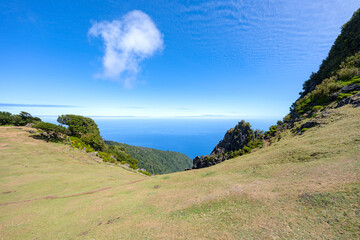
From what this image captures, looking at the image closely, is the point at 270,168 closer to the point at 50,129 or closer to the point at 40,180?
the point at 40,180

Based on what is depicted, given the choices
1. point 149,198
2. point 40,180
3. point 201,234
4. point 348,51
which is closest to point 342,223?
point 201,234

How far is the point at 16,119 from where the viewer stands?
56781 mm

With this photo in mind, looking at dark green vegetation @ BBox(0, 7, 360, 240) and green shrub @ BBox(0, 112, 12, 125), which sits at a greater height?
green shrub @ BBox(0, 112, 12, 125)

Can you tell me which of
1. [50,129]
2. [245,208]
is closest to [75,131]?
[50,129]

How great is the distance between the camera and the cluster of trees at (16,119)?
55681 mm

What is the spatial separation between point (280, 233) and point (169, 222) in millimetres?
5755

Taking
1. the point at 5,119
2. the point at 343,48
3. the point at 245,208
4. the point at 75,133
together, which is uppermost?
the point at 343,48

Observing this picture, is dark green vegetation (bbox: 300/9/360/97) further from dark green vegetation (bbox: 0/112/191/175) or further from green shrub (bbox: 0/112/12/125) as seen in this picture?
green shrub (bbox: 0/112/12/125)

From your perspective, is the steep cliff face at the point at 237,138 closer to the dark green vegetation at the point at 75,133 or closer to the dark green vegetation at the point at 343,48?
the dark green vegetation at the point at 343,48

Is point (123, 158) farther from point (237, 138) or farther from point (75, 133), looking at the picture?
point (237, 138)

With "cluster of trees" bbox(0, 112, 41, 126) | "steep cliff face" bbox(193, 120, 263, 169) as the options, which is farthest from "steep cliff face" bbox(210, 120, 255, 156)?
"cluster of trees" bbox(0, 112, 41, 126)

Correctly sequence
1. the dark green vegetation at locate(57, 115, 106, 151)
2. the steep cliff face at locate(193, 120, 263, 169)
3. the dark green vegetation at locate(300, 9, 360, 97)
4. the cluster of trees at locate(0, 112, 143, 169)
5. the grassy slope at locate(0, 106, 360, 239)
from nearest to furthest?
the grassy slope at locate(0, 106, 360, 239) < the dark green vegetation at locate(300, 9, 360, 97) < the steep cliff face at locate(193, 120, 263, 169) < the cluster of trees at locate(0, 112, 143, 169) < the dark green vegetation at locate(57, 115, 106, 151)

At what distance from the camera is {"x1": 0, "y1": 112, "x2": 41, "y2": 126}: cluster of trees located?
→ 55.7 metres

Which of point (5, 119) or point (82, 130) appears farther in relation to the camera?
point (82, 130)
